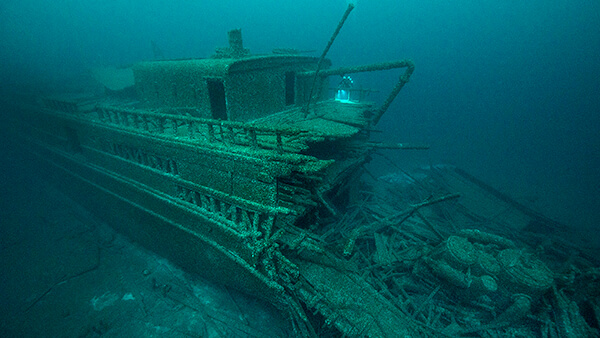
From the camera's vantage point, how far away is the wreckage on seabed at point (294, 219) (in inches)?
276

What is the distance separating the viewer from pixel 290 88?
14711 mm

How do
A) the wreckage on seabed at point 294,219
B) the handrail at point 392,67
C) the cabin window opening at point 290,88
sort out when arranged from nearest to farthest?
the wreckage on seabed at point 294,219, the handrail at point 392,67, the cabin window opening at point 290,88

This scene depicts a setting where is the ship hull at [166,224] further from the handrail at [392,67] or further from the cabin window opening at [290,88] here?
the handrail at [392,67]

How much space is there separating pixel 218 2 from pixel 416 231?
172162 millimetres

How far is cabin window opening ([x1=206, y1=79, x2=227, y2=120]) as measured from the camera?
11.3m

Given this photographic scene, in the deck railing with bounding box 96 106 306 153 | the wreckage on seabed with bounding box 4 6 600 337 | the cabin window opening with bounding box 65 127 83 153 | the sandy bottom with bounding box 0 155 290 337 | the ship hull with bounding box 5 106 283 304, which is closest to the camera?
the deck railing with bounding box 96 106 306 153

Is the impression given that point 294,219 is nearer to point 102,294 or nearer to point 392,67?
point 392,67

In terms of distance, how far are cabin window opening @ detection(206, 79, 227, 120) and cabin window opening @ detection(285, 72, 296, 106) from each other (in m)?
3.93

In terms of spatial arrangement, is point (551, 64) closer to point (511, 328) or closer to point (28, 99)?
point (511, 328)

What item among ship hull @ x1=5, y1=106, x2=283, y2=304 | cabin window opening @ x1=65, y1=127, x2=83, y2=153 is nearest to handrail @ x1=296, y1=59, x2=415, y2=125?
ship hull @ x1=5, y1=106, x2=283, y2=304

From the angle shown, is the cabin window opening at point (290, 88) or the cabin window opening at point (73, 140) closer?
the cabin window opening at point (290, 88)

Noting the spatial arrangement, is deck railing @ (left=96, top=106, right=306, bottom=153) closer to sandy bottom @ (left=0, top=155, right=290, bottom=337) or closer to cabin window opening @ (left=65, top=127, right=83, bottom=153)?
cabin window opening @ (left=65, top=127, right=83, bottom=153)

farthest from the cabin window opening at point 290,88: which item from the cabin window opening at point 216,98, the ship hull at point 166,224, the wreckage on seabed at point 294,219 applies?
the ship hull at point 166,224

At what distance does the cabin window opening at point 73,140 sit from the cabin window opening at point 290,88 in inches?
492
